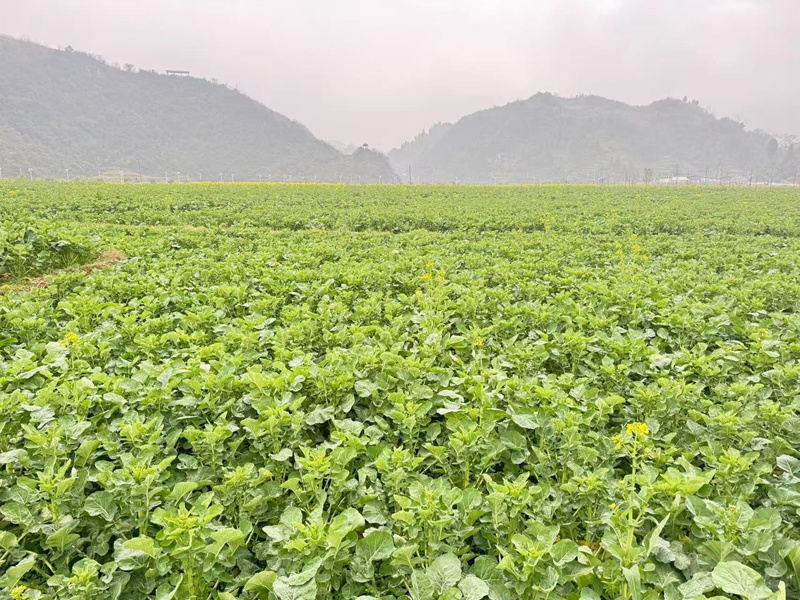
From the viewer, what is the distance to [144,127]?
121 m

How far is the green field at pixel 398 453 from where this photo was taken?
186cm

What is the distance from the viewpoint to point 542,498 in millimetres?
2139

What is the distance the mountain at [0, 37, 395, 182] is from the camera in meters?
99.6

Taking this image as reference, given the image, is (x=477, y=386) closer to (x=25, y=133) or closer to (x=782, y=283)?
(x=782, y=283)

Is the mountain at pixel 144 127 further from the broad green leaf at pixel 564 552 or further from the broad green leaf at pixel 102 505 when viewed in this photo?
the broad green leaf at pixel 564 552

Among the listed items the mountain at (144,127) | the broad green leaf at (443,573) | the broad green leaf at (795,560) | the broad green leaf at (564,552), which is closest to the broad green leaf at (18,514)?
the broad green leaf at (443,573)

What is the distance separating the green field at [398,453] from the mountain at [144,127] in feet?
331

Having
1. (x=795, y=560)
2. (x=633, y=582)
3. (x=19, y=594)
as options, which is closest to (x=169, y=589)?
(x=19, y=594)

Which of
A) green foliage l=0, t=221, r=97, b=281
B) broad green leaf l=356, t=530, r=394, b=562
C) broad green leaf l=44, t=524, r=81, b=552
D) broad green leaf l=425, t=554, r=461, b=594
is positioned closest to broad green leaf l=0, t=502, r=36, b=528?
broad green leaf l=44, t=524, r=81, b=552

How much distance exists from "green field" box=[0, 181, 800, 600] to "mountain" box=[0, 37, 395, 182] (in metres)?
101

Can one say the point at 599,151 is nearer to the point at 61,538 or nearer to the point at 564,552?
the point at 564,552

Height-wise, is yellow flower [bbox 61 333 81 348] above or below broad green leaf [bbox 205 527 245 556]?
above

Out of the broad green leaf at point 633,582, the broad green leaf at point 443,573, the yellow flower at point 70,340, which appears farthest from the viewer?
the yellow flower at point 70,340

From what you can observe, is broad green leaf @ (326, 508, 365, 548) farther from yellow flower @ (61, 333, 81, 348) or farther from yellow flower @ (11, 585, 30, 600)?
yellow flower @ (61, 333, 81, 348)
